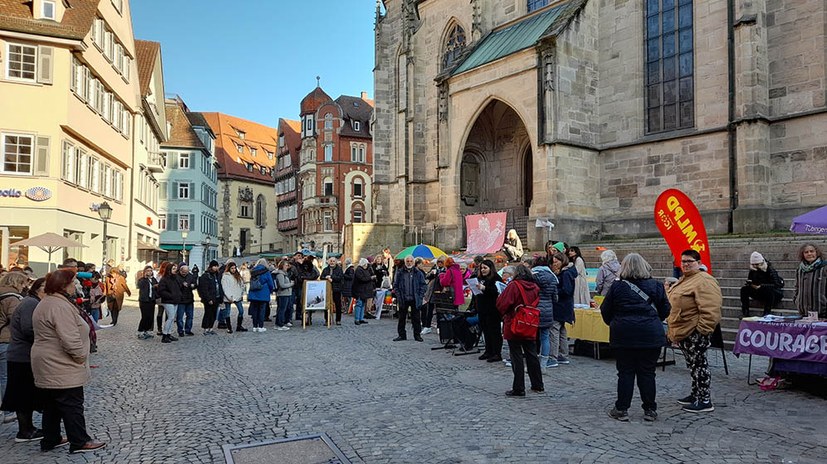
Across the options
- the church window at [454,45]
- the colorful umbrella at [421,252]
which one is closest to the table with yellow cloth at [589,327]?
the colorful umbrella at [421,252]

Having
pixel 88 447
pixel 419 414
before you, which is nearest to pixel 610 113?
pixel 419 414

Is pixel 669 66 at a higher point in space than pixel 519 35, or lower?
lower

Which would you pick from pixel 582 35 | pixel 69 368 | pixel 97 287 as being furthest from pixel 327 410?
pixel 582 35

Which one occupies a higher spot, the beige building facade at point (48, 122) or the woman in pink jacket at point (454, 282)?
the beige building facade at point (48, 122)

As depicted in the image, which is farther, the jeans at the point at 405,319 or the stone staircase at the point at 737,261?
the jeans at the point at 405,319

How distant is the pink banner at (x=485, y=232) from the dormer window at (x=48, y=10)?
1681 centimetres

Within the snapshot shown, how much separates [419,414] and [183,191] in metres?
50.0

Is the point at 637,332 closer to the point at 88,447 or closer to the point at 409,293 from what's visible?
the point at 88,447

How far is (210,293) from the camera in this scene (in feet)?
45.9

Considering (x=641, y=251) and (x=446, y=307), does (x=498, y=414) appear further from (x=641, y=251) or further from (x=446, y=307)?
(x=641, y=251)

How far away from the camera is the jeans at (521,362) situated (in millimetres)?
7352

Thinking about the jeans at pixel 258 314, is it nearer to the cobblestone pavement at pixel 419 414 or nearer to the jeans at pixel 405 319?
the jeans at pixel 405 319

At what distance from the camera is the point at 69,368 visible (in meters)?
5.39

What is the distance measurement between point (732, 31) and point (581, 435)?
15.7 meters
